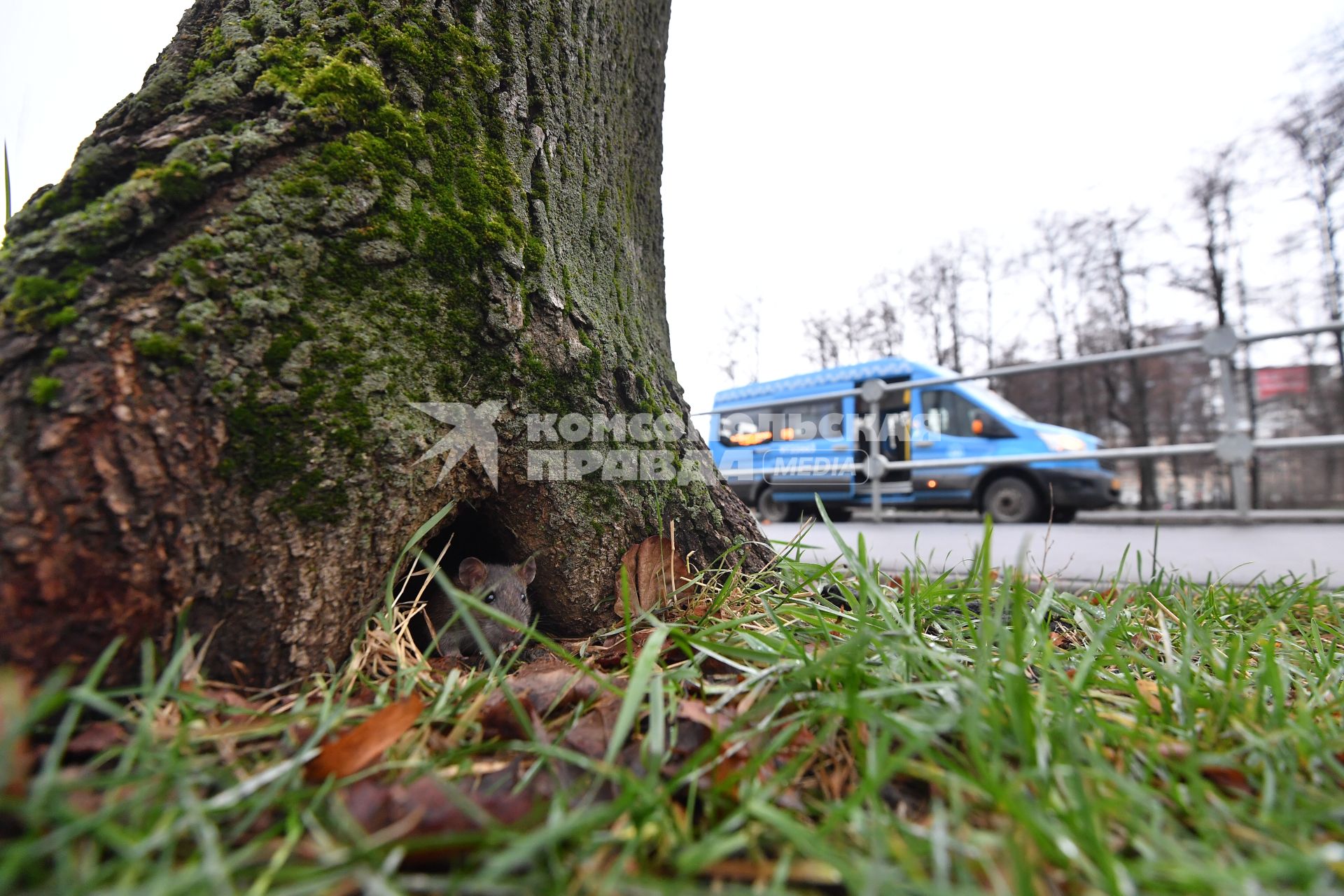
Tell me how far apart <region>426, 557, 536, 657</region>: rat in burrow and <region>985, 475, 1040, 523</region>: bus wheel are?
7.75m

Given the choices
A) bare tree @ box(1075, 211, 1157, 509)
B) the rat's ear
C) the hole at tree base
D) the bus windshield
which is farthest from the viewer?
bare tree @ box(1075, 211, 1157, 509)

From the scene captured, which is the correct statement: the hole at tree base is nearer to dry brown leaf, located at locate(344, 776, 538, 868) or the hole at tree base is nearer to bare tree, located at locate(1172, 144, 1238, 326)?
dry brown leaf, located at locate(344, 776, 538, 868)

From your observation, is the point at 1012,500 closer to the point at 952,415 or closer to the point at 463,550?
the point at 952,415

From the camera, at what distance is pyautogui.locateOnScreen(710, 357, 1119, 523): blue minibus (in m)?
8.05

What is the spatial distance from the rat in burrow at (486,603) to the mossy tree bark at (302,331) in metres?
0.14

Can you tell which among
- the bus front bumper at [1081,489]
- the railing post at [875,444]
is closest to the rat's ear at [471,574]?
the railing post at [875,444]

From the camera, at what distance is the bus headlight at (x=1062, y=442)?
8.05 metres

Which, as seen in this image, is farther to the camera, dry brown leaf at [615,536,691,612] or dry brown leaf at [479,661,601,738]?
dry brown leaf at [615,536,691,612]

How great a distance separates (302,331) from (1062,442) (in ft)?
30.5

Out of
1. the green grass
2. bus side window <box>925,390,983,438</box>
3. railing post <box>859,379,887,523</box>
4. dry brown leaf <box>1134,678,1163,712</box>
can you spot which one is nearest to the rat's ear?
the green grass

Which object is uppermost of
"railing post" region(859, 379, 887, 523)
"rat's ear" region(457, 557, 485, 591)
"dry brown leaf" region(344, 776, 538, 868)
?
"railing post" region(859, 379, 887, 523)

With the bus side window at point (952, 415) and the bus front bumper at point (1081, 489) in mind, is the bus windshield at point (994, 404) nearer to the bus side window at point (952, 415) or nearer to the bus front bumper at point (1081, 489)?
the bus side window at point (952, 415)

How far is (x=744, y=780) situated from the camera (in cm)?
78

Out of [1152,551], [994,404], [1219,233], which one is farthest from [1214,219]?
[1152,551]
